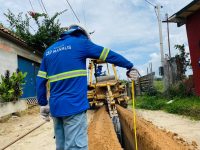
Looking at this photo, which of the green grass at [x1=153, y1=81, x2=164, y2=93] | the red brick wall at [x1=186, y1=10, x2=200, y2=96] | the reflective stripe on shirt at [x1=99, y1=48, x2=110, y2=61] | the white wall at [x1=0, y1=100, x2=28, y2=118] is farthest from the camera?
the green grass at [x1=153, y1=81, x2=164, y2=93]

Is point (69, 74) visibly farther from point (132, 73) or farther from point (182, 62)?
point (182, 62)

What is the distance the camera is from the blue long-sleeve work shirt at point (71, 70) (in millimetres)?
4383

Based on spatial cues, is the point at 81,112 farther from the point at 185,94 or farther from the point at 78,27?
the point at 185,94

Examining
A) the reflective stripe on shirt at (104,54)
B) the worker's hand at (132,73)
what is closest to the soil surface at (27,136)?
the worker's hand at (132,73)

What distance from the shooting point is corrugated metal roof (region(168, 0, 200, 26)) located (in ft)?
51.2

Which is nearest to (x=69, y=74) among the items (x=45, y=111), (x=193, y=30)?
(x=45, y=111)

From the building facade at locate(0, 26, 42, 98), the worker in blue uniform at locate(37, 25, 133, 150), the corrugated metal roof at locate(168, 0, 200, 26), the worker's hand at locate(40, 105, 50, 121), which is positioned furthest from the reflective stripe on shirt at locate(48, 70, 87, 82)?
the building facade at locate(0, 26, 42, 98)

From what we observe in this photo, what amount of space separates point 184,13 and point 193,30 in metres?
0.93

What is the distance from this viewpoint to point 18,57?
21.1 m

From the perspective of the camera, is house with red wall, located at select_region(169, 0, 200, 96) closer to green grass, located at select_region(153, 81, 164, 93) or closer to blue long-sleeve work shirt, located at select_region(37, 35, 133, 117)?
green grass, located at select_region(153, 81, 164, 93)

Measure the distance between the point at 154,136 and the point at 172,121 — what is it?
213 inches

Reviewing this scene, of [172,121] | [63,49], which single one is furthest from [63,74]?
[172,121]

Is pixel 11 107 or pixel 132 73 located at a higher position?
pixel 132 73

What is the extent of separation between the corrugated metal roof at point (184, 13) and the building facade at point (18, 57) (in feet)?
26.2
